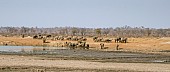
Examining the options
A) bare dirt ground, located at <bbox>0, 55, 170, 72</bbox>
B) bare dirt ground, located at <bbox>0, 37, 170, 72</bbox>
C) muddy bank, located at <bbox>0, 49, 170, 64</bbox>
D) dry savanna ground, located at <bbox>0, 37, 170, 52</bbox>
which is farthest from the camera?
dry savanna ground, located at <bbox>0, 37, 170, 52</bbox>

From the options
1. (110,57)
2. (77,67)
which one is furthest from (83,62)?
(110,57)

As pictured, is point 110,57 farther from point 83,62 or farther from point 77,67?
point 77,67

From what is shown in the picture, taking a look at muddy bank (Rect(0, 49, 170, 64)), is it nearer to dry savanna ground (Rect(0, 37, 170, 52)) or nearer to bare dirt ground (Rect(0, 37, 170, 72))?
bare dirt ground (Rect(0, 37, 170, 72))

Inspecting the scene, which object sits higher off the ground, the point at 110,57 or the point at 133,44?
the point at 133,44

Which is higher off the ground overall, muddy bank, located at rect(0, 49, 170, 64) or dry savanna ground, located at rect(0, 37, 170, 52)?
dry savanna ground, located at rect(0, 37, 170, 52)

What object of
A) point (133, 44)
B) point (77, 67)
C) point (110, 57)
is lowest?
point (77, 67)

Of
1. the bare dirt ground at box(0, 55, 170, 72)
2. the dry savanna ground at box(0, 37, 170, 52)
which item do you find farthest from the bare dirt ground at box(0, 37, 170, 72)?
the dry savanna ground at box(0, 37, 170, 52)

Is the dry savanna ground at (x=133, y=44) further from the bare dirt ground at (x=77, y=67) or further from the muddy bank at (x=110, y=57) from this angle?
the bare dirt ground at (x=77, y=67)

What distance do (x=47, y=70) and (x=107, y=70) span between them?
502cm

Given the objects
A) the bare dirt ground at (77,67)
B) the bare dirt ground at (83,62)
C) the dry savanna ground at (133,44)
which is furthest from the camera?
the dry savanna ground at (133,44)

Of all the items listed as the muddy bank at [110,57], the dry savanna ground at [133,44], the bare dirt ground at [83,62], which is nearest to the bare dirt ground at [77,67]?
the bare dirt ground at [83,62]

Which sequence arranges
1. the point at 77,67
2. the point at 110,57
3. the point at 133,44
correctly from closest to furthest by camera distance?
the point at 77,67
the point at 110,57
the point at 133,44

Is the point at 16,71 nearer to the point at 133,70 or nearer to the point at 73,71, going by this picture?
the point at 73,71

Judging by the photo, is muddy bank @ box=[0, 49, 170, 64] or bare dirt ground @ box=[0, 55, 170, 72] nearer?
bare dirt ground @ box=[0, 55, 170, 72]
